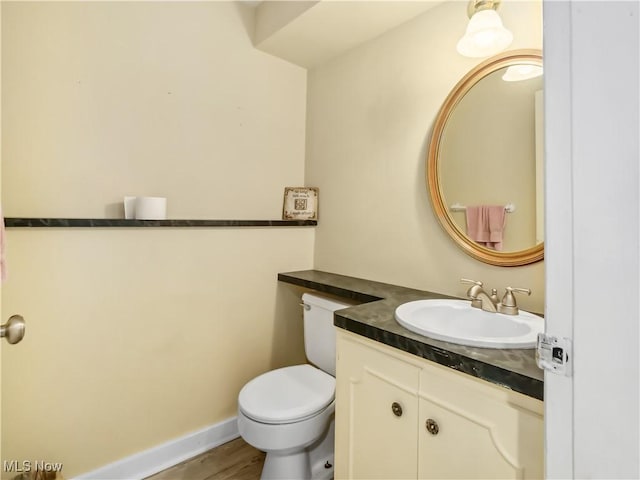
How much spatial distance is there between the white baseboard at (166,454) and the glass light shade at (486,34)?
2.05m

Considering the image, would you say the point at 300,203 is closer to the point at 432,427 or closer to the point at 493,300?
the point at 493,300

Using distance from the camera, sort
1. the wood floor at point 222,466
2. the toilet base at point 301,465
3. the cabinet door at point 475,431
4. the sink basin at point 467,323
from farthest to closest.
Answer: the wood floor at point 222,466 → the toilet base at point 301,465 → the sink basin at point 467,323 → the cabinet door at point 475,431

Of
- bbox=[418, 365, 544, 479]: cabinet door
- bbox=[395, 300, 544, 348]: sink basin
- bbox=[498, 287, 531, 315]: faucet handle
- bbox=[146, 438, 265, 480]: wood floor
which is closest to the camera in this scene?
bbox=[418, 365, 544, 479]: cabinet door

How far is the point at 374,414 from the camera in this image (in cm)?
106

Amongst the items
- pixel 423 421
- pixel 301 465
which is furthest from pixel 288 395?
pixel 423 421

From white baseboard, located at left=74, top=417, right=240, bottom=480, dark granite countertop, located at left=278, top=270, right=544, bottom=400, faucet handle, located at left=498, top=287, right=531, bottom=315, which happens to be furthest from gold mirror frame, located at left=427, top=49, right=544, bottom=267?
white baseboard, located at left=74, top=417, right=240, bottom=480

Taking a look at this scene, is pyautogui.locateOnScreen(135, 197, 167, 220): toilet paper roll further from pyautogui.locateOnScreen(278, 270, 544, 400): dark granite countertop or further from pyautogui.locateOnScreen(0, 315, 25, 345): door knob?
pyautogui.locateOnScreen(278, 270, 544, 400): dark granite countertop

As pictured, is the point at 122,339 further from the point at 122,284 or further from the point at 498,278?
the point at 498,278

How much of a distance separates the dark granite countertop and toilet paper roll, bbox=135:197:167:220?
36.4 inches

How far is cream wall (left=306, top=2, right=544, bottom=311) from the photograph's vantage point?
143 centimetres

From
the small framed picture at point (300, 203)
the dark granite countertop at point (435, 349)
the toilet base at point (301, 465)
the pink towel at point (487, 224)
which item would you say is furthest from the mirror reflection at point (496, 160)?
the toilet base at point (301, 465)

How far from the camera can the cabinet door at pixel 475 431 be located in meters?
0.75
